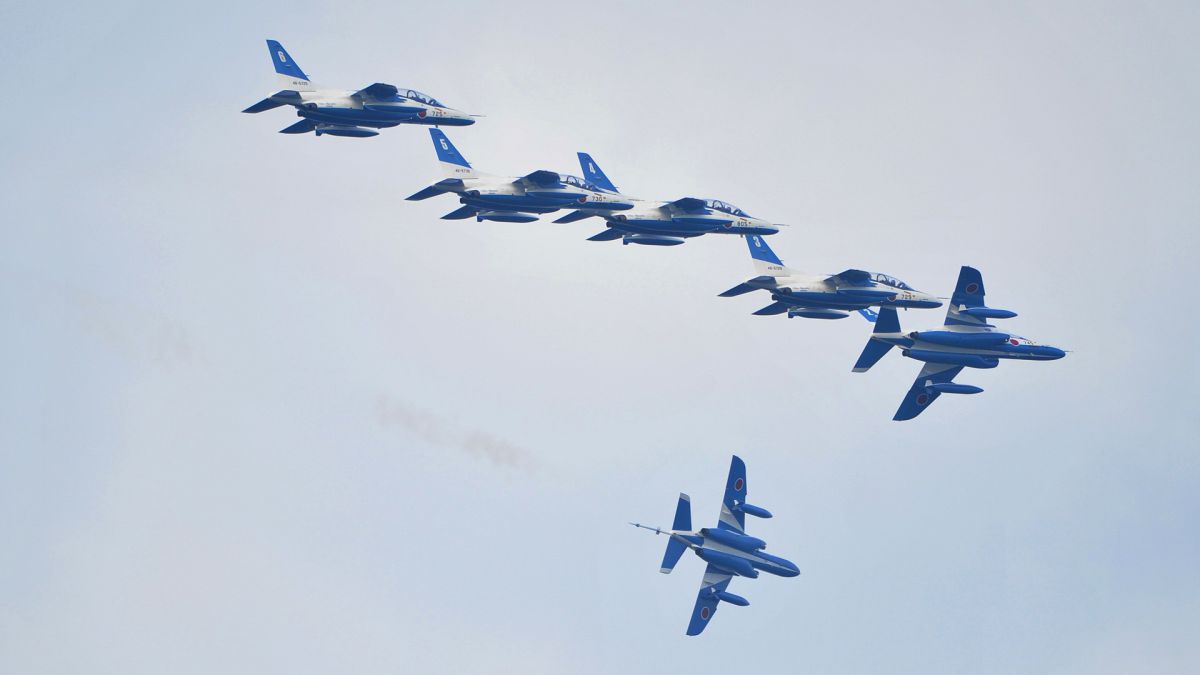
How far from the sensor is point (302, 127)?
10762 centimetres

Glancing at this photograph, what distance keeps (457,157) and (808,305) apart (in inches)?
1104

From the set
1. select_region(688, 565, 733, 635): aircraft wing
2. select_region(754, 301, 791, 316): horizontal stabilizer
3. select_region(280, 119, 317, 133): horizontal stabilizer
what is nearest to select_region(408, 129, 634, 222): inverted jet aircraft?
select_region(280, 119, 317, 133): horizontal stabilizer

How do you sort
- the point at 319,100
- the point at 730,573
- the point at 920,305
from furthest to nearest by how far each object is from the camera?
the point at 730,573, the point at 920,305, the point at 319,100

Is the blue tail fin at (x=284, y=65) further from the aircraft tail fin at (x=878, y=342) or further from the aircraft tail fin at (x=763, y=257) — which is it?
the aircraft tail fin at (x=878, y=342)

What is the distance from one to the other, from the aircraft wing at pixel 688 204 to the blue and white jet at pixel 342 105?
18290mm

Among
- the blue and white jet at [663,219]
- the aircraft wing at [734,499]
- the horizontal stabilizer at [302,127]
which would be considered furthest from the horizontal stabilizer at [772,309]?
the horizontal stabilizer at [302,127]

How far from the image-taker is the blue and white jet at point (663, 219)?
356 feet

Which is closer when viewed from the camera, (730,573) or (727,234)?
(727,234)

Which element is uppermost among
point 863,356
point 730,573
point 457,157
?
point 457,157

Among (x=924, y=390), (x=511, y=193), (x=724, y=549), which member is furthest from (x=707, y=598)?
(x=511, y=193)

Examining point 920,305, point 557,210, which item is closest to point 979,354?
point 920,305

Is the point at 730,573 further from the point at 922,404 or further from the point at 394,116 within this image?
the point at 394,116

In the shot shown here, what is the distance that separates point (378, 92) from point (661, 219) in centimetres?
2196

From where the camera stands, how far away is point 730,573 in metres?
125
